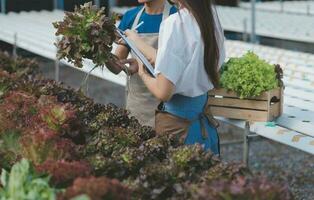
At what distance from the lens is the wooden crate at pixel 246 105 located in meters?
4.14

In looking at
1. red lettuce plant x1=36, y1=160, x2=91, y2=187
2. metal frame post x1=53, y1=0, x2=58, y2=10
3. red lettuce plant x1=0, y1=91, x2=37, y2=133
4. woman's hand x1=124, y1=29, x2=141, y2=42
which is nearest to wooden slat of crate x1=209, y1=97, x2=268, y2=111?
woman's hand x1=124, y1=29, x2=141, y2=42

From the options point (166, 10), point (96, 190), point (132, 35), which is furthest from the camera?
point (166, 10)

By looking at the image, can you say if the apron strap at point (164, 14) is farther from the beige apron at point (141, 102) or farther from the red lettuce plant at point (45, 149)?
the red lettuce plant at point (45, 149)

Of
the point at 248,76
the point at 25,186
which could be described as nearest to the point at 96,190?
the point at 25,186

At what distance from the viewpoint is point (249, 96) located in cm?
414

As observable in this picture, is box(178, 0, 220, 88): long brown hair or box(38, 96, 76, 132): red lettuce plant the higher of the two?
A: box(178, 0, 220, 88): long brown hair

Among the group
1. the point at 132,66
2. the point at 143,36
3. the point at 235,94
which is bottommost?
the point at 235,94

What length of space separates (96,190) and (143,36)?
1.96m

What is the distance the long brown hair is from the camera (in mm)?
3268

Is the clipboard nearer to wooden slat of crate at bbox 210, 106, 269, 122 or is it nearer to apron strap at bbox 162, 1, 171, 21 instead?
apron strap at bbox 162, 1, 171, 21

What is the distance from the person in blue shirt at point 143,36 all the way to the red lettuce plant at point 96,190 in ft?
5.18

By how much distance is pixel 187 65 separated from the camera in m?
3.34

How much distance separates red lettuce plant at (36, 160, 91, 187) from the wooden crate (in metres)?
1.89

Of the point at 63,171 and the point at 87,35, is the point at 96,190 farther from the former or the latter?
the point at 87,35
